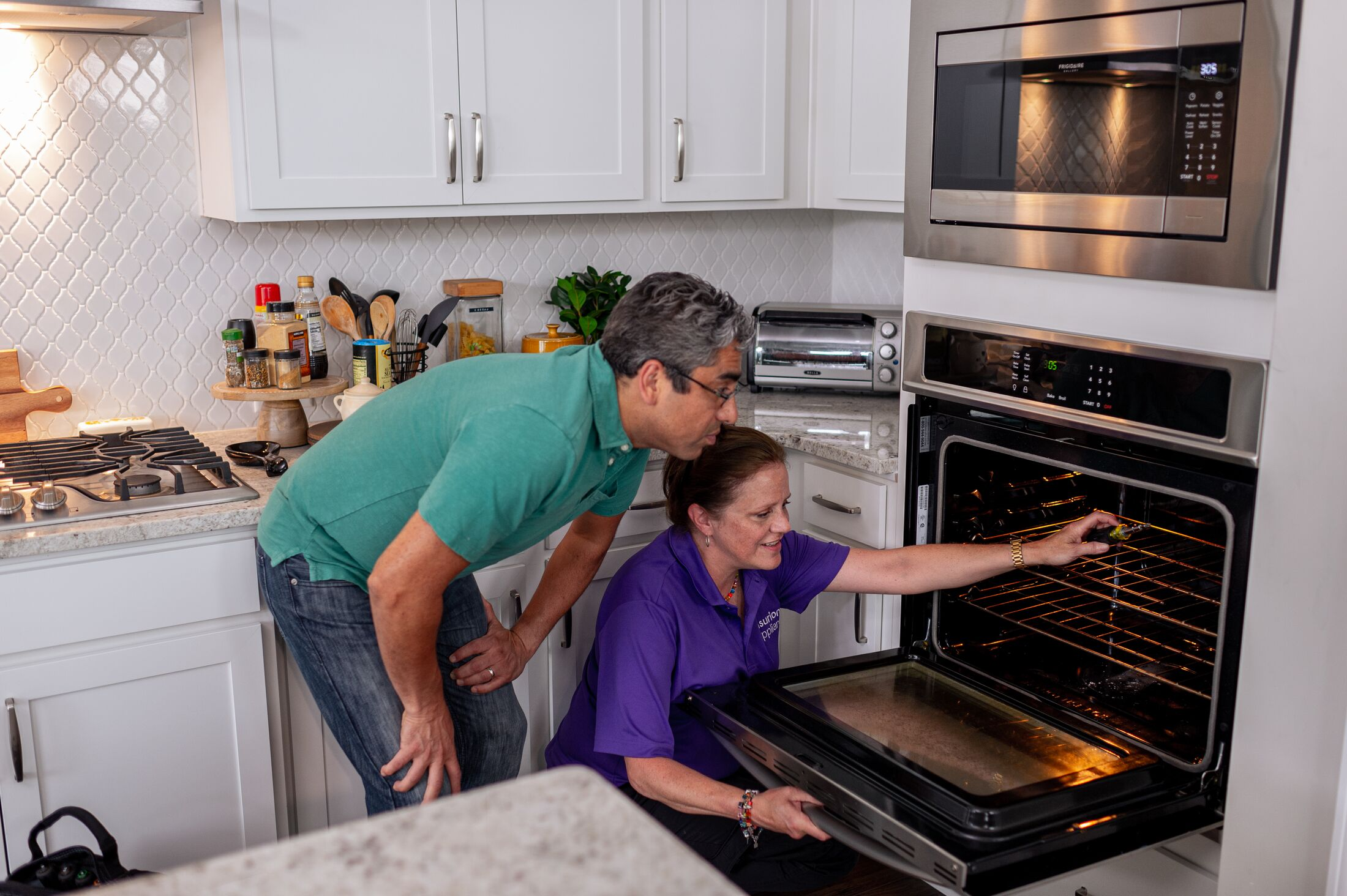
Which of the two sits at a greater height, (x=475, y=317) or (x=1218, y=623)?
(x=475, y=317)

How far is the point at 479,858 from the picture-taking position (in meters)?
0.50

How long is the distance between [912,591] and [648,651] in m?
0.49

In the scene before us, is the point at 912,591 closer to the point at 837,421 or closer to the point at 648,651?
the point at 648,651

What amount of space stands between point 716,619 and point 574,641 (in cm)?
56

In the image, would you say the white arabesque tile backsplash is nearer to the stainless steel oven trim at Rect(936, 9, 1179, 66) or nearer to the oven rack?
the stainless steel oven trim at Rect(936, 9, 1179, 66)

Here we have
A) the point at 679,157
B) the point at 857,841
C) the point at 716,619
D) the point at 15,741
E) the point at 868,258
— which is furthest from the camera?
the point at 868,258

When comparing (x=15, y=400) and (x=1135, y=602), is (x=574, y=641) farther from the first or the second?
(x=15, y=400)

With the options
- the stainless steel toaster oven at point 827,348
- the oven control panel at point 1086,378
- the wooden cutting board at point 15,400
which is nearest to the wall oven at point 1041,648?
the oven control panel at point 1086,378

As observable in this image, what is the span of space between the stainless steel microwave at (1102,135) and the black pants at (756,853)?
1.04m

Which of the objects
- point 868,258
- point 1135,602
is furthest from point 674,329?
point 868,258

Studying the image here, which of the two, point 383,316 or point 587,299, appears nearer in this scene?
point 383,316

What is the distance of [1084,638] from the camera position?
6.82ft

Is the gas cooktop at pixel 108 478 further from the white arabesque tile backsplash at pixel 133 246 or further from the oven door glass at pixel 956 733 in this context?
the oven door glass at pixel 956 733

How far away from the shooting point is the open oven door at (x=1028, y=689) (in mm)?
1474
